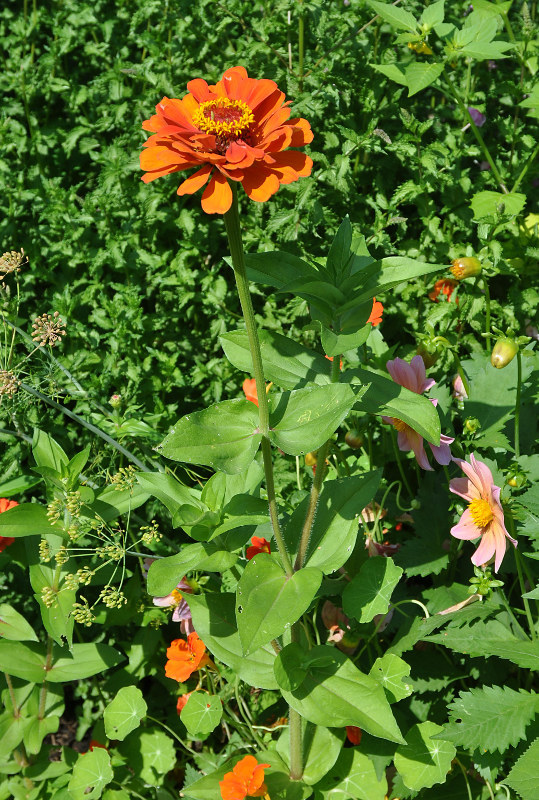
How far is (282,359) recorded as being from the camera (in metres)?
1.53

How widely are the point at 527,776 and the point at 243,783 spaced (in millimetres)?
549

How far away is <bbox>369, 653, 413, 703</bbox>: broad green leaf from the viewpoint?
158 cm

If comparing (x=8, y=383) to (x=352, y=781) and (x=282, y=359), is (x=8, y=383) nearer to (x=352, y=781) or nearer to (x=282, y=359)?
(x=282, y=359)

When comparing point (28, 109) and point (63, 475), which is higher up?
point (28, 109)

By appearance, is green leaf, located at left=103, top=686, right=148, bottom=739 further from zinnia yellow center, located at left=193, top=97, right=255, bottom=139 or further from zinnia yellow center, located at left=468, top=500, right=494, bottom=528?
zinnia yellow center, located at left=193, top=97, right=255, bottom=139

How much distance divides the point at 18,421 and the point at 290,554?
90 cm

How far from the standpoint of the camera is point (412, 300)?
2387mm

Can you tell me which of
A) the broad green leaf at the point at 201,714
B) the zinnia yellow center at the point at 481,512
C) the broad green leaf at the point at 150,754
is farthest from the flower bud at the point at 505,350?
the broad green leaf at the point at 150,754

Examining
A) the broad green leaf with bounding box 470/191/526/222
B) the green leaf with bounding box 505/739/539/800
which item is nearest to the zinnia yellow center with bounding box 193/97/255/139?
the broad green leaf with bounding box 470/191/526/222

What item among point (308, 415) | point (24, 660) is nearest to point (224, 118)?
point (308, 415)

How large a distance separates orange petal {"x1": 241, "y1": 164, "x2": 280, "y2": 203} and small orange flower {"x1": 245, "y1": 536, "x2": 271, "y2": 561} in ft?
3.24

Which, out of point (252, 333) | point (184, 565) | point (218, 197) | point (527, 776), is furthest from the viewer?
point (184, 565)

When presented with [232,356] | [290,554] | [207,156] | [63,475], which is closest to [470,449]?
[290,554]

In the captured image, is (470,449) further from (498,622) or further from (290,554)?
(290,554)
